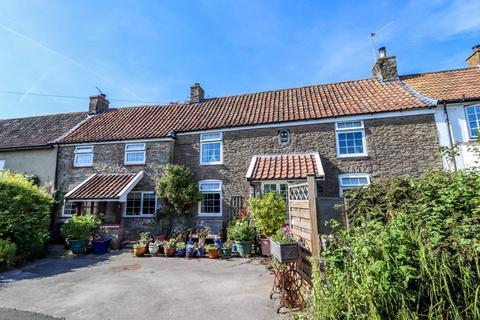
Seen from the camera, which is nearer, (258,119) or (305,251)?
(305,251)

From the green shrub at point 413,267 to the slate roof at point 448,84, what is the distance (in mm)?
11706

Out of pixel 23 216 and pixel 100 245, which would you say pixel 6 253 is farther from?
pixel 100 245

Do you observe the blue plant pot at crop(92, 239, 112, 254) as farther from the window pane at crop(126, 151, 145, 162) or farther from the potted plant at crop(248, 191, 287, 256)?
the potted plant at crop(248, 191, 287, 256)

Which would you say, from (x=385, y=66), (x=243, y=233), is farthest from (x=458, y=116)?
(x=243, y=233)

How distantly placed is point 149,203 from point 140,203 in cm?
54

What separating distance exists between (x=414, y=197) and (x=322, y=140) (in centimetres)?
933

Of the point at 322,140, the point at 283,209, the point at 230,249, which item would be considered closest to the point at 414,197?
the point at 283,209

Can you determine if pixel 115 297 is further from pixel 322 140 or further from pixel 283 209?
pixel 322 140

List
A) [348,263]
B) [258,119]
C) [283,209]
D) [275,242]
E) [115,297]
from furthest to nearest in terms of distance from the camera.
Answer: [258,119] < [283,209] < [115,297] < [275,242] < [348,263]

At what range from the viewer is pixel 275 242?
5668mm

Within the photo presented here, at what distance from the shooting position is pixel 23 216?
11.0 meters

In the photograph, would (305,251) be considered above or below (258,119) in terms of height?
below

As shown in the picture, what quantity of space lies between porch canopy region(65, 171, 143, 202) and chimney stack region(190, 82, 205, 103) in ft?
23.6

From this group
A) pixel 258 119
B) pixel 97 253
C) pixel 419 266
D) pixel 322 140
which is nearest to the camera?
pixel 419 266
